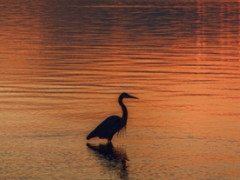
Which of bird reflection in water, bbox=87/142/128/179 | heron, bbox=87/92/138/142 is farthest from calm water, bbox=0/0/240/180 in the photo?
heron, bbox=87/92/138/142

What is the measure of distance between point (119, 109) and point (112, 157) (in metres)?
4.89

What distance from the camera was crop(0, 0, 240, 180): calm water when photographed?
1209 cm

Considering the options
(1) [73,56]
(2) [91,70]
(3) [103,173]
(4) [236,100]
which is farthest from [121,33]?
(3) [103,173]

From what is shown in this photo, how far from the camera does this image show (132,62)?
26.9m

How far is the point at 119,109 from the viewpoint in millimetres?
17672

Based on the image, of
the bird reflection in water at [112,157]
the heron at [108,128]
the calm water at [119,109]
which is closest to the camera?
the bird reflection in water at [112,157]

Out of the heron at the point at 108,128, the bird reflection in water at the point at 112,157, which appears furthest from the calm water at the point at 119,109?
the heron at the point at 108,128

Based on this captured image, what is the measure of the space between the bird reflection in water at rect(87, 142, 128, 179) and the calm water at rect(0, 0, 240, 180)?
0.02 metres

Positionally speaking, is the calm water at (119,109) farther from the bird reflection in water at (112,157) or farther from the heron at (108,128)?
the heron at (108,128)

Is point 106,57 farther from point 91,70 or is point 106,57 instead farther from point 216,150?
point 216,150

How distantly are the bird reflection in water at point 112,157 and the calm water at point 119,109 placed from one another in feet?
0.06

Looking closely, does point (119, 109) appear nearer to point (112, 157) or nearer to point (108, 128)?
point (108, 128)

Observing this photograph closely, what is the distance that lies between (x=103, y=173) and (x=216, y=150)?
8.29ft

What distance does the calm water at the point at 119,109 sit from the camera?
12.1 m
